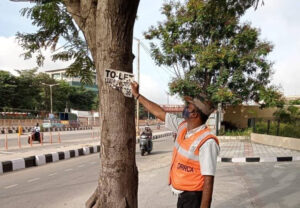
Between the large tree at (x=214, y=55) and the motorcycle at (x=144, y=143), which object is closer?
the motorcycle at (x=144, y=143)

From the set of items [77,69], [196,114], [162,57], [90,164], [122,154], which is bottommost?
[90,164]

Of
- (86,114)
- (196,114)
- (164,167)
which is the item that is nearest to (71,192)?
(164,167)

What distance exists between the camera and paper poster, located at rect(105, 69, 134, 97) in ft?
7.41

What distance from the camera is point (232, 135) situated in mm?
19703

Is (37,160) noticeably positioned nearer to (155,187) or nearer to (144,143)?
(144,143)

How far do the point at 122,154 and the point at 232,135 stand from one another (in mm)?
18677

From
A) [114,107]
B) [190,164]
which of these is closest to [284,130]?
[190,164]

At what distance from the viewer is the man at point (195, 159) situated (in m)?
2.14

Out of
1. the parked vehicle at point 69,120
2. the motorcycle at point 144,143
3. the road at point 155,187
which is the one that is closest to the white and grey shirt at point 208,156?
the road at point 155,187

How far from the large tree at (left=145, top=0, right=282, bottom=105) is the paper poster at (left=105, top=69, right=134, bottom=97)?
14458 millimetres

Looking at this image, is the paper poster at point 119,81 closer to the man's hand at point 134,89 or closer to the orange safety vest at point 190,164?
the man's hand at point 134,89

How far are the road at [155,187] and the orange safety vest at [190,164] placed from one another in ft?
8.22

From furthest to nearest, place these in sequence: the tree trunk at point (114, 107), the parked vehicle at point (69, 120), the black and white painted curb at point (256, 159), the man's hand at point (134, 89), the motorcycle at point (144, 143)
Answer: the parked vehicle at point (69, 120) < the motorcycle at point (144, 143) < the black and white painted curb at point (256, 159) < the man's hand at point (134, 89) < the tree trunk at point (114, 107)

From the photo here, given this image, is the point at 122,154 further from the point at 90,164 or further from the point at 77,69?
the point at 90,164
